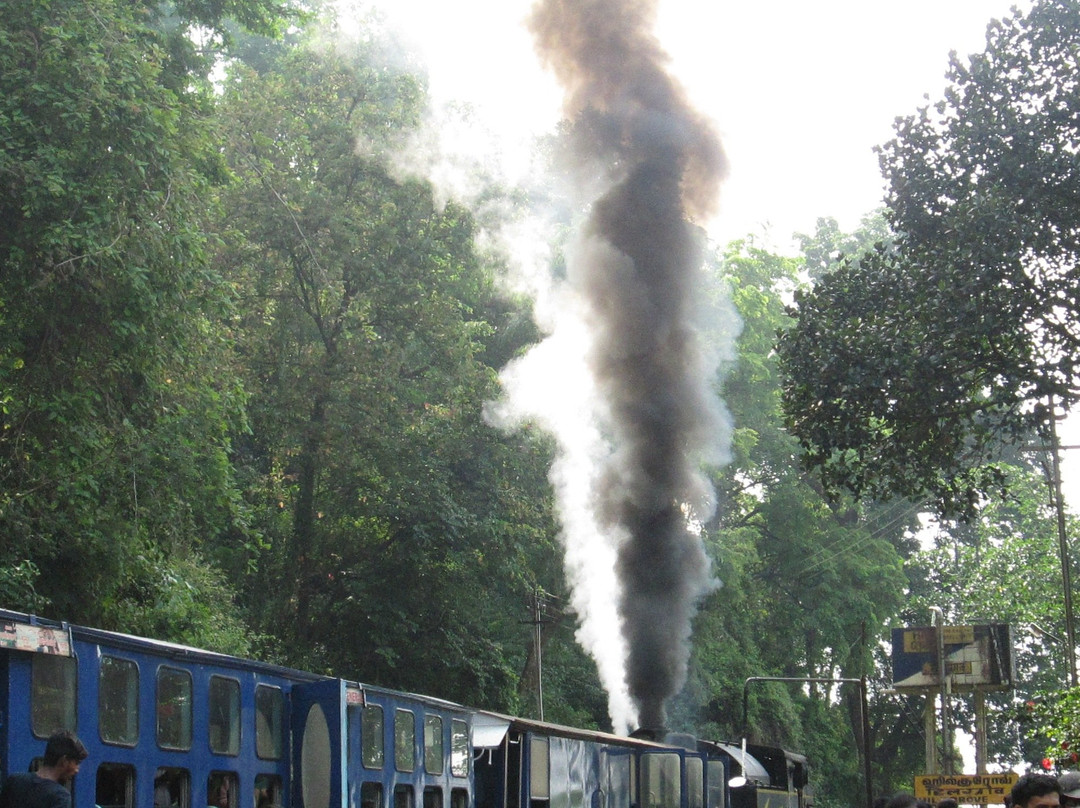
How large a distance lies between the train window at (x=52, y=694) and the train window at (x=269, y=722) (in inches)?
96.1

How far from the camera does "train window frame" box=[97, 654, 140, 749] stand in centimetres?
871

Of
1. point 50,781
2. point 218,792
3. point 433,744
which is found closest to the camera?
point 50,781

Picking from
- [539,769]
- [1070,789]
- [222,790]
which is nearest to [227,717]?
[222,790]

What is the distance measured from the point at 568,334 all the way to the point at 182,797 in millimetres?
20910

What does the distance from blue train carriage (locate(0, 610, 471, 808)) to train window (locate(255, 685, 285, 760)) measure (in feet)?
0.04

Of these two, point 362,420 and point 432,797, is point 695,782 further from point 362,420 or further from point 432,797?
point 362,420

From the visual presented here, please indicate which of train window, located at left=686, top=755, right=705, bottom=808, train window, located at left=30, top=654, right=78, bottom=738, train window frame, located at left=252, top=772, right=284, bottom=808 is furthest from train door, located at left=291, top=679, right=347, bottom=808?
train window, located at left=686, top=755, right=705, bottom=808

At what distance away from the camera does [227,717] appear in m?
10.2

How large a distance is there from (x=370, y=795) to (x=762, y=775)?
10.2 meters

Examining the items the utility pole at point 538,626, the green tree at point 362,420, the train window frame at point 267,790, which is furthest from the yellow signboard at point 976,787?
the train window frame at point 267,790

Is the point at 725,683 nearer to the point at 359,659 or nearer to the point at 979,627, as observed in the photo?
the point at 979,627

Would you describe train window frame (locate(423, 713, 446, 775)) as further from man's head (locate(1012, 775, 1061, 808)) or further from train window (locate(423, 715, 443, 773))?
man's head (locate(1012, 775, 1061, 808))

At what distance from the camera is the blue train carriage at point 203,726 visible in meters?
8.10

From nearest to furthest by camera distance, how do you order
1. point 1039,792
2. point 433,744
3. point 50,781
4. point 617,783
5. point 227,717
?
point 1039,792, point 50,781, point 227,717, point 433,744, point 617,783
